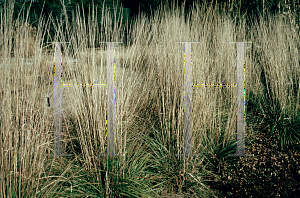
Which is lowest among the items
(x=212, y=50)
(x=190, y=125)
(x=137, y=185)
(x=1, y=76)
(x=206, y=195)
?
(x=206, y=195)

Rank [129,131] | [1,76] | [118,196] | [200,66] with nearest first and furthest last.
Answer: [1,76], [118,196], [129,131], [200,66]

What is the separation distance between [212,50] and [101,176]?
7.15 ft

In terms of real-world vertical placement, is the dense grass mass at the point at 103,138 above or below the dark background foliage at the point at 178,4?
below

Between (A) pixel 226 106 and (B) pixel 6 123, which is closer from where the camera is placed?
(B) pixel 6 123

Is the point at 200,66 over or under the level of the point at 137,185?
over

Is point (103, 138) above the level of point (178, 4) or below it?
below

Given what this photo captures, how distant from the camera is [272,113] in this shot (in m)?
2.92

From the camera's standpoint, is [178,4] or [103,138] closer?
[103,138]

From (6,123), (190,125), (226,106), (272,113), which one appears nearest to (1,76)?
(6,123)

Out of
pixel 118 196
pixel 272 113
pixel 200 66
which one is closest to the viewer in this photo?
pixel 118 196

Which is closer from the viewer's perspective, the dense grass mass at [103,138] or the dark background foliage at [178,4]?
the dense grass mass at [103,138]

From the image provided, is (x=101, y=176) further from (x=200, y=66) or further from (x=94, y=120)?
(x=200, y=66)

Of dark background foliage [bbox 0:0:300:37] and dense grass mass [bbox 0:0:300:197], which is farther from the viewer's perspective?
dark background foliage [bbox 0:0:300:37]

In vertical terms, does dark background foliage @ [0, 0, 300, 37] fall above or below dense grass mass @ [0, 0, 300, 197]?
above
